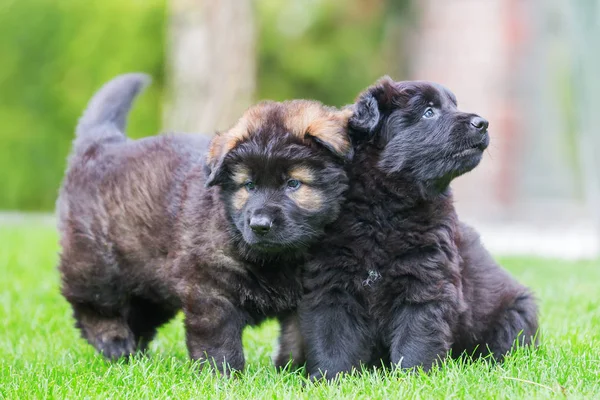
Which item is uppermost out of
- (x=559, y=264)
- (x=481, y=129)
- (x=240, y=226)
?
(x=481, y=129)

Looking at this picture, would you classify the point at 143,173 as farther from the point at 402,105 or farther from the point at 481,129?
the point at 481,129

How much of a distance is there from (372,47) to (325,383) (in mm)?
13675

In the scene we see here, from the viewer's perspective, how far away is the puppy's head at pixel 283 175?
3.80 meters

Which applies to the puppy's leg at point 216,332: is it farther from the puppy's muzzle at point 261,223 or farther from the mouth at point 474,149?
the mouth at point 474,149

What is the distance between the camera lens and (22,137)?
13.8 m

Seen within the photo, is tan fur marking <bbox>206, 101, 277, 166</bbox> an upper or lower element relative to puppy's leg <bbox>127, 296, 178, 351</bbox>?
upper

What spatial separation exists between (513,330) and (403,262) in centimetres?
73

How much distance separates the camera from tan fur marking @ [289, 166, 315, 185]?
3861mm

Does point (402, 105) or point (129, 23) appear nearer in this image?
point (402, 105)

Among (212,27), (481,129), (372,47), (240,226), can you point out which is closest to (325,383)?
(240,226)

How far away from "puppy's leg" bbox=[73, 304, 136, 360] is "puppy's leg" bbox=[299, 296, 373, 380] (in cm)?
123

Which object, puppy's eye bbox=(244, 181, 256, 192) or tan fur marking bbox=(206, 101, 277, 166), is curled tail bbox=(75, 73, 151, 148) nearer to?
tan fur marking bbox=(206, 101, 277, 166)

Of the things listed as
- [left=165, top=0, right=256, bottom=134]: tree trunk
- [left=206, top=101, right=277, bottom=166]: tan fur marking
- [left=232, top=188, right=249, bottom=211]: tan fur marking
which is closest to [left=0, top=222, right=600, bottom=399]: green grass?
[left=232, top=188, right=249, bottom=211]: tan fur marking

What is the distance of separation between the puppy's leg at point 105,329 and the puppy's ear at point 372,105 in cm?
171
